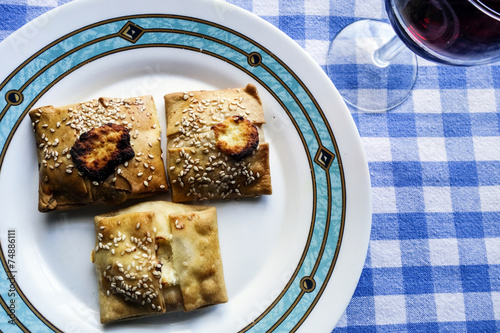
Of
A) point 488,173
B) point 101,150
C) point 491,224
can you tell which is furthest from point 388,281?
point 101,150

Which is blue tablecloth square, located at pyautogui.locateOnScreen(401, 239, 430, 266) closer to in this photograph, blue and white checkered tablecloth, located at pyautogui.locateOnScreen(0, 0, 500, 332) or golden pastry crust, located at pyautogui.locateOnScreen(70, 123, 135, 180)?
blue and white checkered tablecloth, located at pyautogui.locateOnScreen(0, 0, 500, 332)

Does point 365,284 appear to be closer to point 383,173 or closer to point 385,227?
point 385,227

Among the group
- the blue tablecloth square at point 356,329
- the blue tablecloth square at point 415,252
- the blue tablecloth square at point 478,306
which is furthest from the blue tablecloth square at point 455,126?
the blue tablecloth square at point 356,329

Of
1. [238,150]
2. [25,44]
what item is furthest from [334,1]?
[25,44]

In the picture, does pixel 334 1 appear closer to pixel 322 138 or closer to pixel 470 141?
pixel 322 138

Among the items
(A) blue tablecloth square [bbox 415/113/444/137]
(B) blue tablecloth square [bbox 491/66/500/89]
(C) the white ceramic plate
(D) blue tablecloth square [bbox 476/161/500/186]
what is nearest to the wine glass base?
(A) blue tablecloth square [bbox 415/113/444/137]
